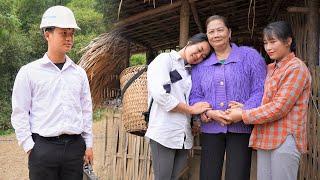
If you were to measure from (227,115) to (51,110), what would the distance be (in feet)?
4.29

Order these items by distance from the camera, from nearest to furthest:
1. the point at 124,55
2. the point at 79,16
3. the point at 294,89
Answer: the point at 294,89 → the point at 124,55 → the point at 79,16

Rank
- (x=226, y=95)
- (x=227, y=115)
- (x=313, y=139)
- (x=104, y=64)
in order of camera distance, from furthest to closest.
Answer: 1. (x=104, y=64)
2. (x=313, y=139)
3. (x=226, y=95)
4. (x=227, y=115)

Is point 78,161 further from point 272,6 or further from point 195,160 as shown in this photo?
point 272,6

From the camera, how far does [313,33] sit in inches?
182

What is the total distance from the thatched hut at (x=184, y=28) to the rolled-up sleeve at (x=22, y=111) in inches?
64.2

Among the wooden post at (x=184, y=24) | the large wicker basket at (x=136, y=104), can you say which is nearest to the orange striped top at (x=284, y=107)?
the large wicker basket at (x=136, y=104)

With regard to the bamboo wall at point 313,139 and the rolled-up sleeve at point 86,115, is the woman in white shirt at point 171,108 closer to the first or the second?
the rolled-up sleeve at point 86,115

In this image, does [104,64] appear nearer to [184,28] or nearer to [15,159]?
[184,28]

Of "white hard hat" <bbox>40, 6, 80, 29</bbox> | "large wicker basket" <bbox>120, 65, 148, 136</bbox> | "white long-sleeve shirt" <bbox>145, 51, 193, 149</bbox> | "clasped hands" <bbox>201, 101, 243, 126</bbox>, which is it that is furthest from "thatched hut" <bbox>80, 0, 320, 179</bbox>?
"clasped hands" <bbox>201, 101, 243, 126</bbox>

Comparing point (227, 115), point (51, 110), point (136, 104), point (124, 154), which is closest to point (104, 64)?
point (124, 154)

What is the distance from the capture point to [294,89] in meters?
2.96

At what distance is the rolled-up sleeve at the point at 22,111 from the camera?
295cm

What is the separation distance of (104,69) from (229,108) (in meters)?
2.70

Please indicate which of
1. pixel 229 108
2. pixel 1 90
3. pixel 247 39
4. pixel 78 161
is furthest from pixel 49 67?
pixel 1 90
